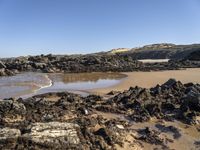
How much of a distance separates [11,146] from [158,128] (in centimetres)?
489

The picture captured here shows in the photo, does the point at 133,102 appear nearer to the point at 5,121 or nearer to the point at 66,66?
the point at 5,121

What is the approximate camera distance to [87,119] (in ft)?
33.8

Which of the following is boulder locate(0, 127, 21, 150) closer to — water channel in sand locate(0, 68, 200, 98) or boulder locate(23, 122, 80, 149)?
boulder locate(23, 122, 80, 149)

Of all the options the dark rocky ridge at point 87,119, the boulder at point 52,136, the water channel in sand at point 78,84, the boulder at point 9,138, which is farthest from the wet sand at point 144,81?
the boulder at point 9,138

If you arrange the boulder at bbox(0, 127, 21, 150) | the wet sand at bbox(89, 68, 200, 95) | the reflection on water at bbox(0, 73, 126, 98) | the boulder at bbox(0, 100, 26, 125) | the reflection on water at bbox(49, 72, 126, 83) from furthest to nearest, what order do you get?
the reflection on water at bbox(49, 72, 126, 83)
the wet sand at bbox(89, 68, 200, 95)
the reflection on water at bbox(0, 73, 126, 98)
the boulder at bbox(0, 100, 26, 125)
the boulder at bbox(0, 127, 21, 150)

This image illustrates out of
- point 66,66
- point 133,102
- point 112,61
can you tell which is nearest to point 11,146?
point 133,102

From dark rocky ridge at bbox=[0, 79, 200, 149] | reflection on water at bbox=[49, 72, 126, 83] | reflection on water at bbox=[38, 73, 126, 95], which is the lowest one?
reflection on water at bbox=[49, 72, 126, 83]

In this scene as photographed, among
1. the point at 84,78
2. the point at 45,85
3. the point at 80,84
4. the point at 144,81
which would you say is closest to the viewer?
the point at 45,85

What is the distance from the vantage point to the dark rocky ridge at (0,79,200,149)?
773 cm

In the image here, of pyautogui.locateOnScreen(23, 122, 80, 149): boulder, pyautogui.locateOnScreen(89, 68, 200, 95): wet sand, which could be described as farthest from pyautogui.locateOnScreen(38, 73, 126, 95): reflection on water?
pyautogui.locateOnScreen(23, 122, 80, 149): boulder

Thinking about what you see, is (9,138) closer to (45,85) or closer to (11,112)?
(11,112)

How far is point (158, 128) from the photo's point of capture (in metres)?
10.6

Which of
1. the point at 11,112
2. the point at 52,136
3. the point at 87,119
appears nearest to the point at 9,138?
the point at 52,136

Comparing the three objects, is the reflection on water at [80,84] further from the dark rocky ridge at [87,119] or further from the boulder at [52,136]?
the boulder at [52,136]
